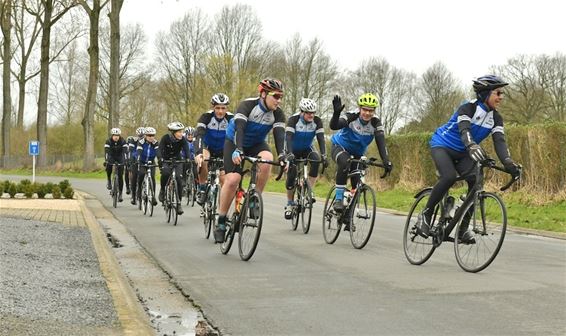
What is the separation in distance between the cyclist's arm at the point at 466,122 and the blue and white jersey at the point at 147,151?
10368 millimetres

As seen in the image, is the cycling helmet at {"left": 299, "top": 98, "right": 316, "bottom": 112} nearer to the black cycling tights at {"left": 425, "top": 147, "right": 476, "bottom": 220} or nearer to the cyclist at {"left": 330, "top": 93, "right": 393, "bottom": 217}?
the cyclist at {"left": 330, "top": 93, "right": 393, "bottom": 217}

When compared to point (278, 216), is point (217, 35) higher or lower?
higher

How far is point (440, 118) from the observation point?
2185 inches

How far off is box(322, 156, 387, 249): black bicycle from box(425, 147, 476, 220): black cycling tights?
149 centimetres

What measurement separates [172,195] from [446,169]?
7308 millimetres

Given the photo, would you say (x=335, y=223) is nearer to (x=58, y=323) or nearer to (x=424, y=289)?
(x=424, y=289)

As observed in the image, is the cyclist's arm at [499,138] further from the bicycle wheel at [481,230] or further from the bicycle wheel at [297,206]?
the bicycle wheel at [297,206]

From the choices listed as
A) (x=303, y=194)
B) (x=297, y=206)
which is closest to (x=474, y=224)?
(x=303, y=194)

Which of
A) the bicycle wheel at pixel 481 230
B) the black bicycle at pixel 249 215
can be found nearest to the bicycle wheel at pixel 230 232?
the black bicycle at pixel 249 215

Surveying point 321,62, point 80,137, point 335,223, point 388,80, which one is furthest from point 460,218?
point 80,137

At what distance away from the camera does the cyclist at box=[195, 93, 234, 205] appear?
455 inches

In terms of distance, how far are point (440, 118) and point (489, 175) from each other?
36612 millimetres

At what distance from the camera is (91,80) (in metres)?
39.8

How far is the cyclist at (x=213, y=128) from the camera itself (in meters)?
11.6
